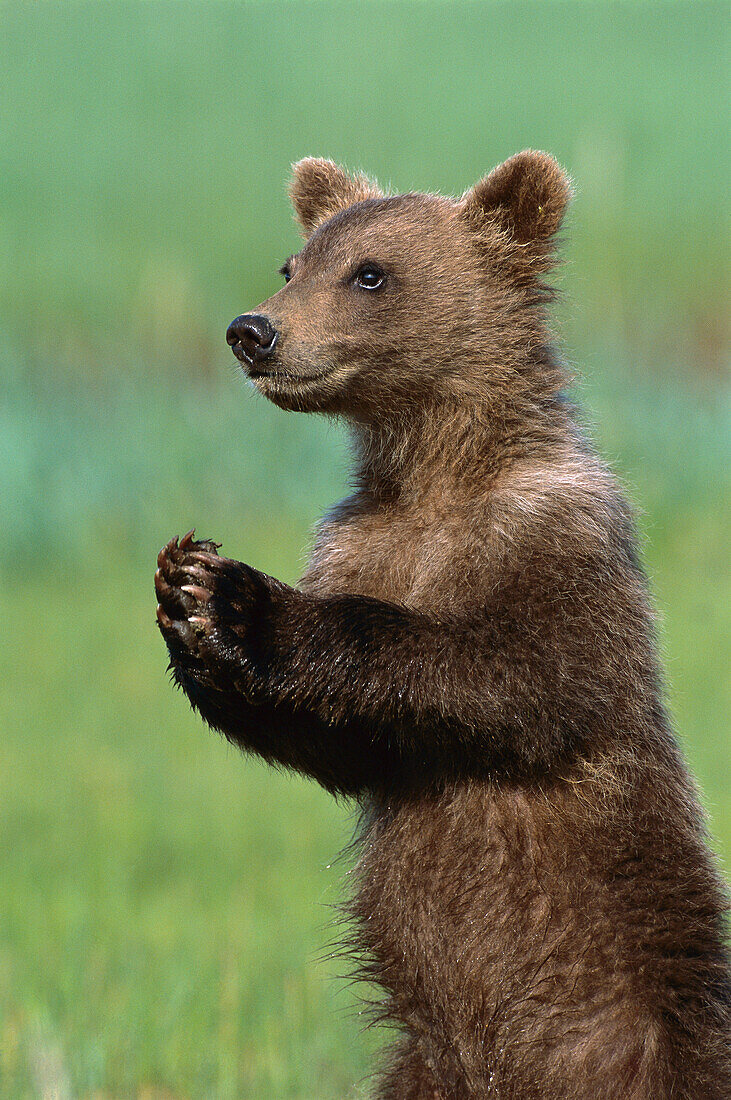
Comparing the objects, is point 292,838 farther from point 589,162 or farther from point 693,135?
point 693,135

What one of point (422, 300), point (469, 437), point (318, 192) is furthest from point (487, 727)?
point (318, 192)

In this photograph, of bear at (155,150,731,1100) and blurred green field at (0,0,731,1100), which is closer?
bear at (155,150,731,1100)

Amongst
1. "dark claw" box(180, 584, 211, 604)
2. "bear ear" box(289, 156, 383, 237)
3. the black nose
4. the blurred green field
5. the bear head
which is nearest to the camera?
"dark claw" box(180, 584, 211, 604)

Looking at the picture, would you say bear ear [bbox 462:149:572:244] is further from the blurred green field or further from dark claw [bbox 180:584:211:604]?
dark claw [bbox 180:584:211:604]

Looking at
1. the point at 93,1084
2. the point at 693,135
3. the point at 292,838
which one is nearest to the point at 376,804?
the point at 93,1084

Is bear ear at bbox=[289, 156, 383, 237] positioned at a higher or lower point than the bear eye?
higher

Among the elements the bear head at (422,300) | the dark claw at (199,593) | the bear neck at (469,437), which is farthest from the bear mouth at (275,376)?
Answer: the dark claw at (199,593)

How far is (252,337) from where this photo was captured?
4629 millimetres

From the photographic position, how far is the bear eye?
16.3ft

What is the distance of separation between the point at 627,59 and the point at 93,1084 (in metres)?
19.8

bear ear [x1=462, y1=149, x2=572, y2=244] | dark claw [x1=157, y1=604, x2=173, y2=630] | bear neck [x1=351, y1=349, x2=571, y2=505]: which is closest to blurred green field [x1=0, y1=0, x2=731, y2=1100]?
bear ear [x1=462, y1=149, x2=572, y2=244]

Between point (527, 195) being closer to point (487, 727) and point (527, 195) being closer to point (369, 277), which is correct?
point (369, 277)

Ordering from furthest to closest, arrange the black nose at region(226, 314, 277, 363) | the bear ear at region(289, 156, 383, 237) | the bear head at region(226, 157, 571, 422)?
the bear ear at region(289, 156, 383, 237)
the bear head at region(226, 157, 571, 422)
the black nose at region(226, 314, 277, 363)

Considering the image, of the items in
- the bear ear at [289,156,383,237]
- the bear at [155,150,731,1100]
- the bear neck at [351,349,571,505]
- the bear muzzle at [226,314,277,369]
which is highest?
the bear ear at [289,156,383,237]
